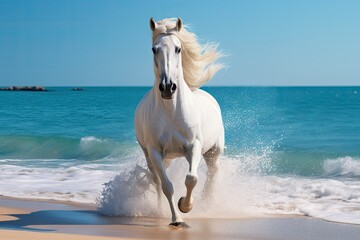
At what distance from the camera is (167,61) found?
5.70m

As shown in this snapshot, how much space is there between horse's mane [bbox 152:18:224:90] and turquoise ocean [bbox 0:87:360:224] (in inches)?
44.9

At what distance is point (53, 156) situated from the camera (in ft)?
56.4

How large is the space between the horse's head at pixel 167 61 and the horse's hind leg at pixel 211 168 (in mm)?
1585

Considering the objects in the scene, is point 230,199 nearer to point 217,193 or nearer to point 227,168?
point 217,193

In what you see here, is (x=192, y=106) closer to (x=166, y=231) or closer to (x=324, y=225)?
(x=166, y=231)

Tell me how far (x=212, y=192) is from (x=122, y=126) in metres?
19.7

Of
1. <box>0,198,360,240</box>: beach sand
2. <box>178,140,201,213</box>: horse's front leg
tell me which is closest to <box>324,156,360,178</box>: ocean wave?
<box>0,198,360,240</box>: beach sand

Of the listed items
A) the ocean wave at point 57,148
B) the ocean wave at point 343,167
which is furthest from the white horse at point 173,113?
the ocean wave at point 57,148

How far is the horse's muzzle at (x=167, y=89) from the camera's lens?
5621mm

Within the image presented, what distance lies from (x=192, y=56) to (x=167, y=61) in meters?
0.98

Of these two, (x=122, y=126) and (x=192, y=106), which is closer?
(x=192, y=106)

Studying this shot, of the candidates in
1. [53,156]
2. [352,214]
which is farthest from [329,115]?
[352,214]

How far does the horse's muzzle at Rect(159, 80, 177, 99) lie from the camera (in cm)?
562

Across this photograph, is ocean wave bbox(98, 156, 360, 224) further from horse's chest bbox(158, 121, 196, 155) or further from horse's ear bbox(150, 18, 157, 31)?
horse's ear bbox(150, 18, 157, 31)
